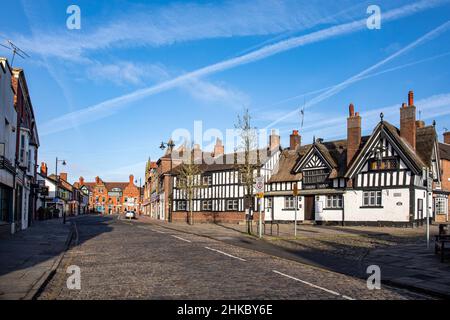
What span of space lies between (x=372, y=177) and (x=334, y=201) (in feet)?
15.4

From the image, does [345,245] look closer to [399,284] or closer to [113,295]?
[399,284]

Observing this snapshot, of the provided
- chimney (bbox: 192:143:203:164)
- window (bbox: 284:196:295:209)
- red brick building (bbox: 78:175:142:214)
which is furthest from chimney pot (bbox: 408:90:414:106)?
red brick building (bbox: 78:175:142:214)

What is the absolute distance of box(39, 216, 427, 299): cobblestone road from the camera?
888 centimetres

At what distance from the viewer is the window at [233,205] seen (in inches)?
1960

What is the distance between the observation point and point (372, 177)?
3828 cm

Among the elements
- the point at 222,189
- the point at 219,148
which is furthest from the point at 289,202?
the point at 219,148

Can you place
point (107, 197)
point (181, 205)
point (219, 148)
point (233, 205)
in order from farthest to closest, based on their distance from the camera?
point (107, 197)
point (219, 148)
point (181, 205)
point (233, 205)

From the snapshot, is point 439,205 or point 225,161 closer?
point 439,205

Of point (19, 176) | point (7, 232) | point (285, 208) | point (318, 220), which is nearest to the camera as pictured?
point (7, 232)

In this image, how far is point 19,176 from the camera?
94.9 ft

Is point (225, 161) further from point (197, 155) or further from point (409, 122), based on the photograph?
point (409, 122)

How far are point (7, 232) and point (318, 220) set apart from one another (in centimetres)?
2760
